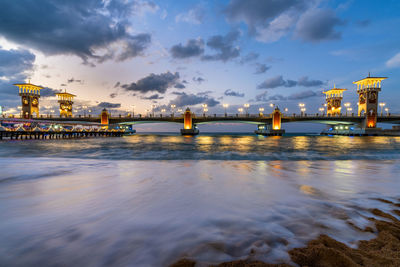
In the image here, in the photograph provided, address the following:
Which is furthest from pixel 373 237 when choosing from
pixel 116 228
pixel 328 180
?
pixel 328 180

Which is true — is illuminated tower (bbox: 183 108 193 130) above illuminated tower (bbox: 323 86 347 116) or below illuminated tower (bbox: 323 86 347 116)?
below

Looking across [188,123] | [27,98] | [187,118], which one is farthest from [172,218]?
[27,98]

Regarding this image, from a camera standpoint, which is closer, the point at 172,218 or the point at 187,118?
the point at 172,218

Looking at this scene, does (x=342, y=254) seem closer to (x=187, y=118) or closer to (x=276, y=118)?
(x=187, y=118)

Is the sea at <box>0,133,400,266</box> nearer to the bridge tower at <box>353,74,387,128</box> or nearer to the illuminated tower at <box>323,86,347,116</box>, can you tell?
the bridge tower at <box>353,74,387,128</box>

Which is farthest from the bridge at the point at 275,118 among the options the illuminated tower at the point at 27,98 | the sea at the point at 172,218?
the sea at the point at 172,218

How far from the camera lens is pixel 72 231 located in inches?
108

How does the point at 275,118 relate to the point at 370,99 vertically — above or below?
below

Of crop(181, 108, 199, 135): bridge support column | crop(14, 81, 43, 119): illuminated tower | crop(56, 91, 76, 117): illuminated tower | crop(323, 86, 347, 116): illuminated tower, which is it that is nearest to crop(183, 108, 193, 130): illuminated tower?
crop(181, 108, 199, 135): bridge support column

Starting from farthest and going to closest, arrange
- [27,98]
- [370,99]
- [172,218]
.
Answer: [27,98] < [370,99] < [172,218]

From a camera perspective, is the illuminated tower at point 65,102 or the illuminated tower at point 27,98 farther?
the illuminated tower at point 65,102

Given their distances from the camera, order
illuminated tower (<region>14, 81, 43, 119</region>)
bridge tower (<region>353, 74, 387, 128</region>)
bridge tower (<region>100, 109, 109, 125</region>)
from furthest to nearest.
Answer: illuminated tower (<region>14, 81, 43, 119</region>), bridge tower (<region>100, 109, 109, 125</region>), bridge tower (<region>353, 74, 387, 128</region>)

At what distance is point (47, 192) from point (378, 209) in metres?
7.64

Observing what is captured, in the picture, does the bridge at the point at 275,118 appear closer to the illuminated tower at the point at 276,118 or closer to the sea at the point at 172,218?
the illuminated tower at the point at 276,118
